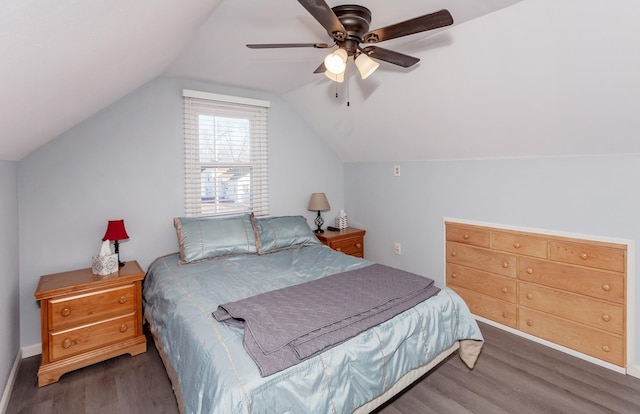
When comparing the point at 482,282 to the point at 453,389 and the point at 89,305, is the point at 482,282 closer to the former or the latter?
the point at 453,389

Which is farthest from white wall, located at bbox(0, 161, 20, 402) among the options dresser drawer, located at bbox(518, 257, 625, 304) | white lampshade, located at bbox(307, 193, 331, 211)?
dresser drawer, located at bbox(518, 257, 625, 304)

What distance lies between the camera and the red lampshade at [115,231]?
263 centimetres

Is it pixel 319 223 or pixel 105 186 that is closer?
pixel 105 186

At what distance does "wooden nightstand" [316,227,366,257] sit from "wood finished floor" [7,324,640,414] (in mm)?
1808

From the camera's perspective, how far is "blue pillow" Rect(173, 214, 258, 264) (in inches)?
113

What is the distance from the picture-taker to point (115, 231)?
Result: 2650 millimetres

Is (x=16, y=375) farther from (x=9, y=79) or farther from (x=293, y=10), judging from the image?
(x=293, y=10)

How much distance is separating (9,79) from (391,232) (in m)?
3.57

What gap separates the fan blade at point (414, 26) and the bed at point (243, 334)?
156 centimetres

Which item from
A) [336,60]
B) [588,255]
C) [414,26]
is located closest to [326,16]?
[336,60]

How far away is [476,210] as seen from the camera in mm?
3139

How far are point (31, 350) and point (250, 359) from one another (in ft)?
7.56

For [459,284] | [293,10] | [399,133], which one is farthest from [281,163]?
[459,284]

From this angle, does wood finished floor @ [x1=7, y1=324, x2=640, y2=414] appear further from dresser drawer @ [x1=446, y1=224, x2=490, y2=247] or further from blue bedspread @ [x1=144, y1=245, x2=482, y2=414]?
dresser drawer @ [x1=446, y1=224, x2=490, y2=247]
